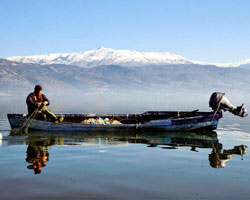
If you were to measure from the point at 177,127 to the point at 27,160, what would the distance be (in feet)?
44.5

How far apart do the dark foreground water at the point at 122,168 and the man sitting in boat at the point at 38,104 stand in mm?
2578

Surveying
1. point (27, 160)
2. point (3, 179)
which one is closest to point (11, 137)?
point (27, 160)

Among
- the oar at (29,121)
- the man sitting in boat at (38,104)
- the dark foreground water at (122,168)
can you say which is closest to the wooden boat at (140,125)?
the oar at (29,121)

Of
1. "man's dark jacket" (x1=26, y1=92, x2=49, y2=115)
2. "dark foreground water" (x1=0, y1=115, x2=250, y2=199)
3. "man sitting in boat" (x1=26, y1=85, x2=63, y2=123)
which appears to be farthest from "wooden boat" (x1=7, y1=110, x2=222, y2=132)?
"dark foreground water" (x1=0, y1=115, x2=250, y2=199)

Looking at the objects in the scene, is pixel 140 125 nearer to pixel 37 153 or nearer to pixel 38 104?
pixel 38 104

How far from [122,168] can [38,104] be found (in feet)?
37.8

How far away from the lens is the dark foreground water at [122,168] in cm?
1147

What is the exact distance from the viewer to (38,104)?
24.4m

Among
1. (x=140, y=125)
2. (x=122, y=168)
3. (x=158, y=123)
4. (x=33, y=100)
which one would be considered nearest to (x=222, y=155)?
(x=122, y=168)

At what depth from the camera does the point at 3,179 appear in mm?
12625

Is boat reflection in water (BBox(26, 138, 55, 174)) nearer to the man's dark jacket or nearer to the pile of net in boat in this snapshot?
the man's dark jacket

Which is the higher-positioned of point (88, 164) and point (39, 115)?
point (39, 115)

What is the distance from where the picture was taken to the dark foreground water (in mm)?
11469

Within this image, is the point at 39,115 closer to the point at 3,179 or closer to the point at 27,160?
the point at 27,160
